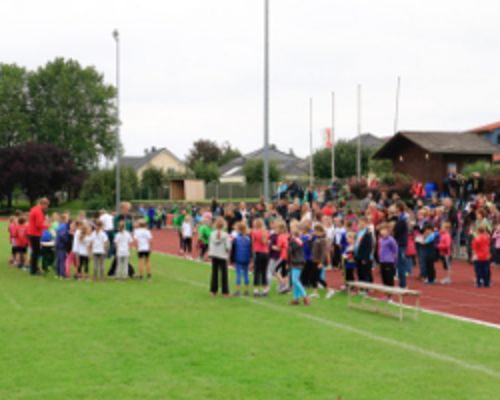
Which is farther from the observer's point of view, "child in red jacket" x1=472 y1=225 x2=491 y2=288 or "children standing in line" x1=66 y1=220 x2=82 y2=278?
"children standing in line" x1=66 y1=220 x2=82 y2=278

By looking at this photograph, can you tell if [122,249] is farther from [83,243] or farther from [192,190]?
[192,190]

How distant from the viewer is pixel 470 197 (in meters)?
30.1

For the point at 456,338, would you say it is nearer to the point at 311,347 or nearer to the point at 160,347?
the point at 311,347

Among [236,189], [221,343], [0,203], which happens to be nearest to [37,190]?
[0,203]

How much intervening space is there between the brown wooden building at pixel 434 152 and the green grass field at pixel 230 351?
32.3 metres

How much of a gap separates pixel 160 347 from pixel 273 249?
23.5ft

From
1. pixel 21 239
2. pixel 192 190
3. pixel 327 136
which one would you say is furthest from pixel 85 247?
pixel 327 136

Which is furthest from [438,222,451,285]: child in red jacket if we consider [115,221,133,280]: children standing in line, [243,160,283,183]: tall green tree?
[243,160,283,183]: tall green tree

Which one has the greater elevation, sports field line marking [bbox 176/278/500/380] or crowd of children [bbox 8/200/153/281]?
crowd of children [bbox 8/200/153/281]

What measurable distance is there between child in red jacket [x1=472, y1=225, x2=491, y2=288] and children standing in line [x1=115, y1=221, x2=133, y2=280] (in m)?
8.92

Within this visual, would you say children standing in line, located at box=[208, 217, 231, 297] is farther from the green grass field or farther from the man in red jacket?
the man in red jacket

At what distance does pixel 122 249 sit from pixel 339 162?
56744 mm

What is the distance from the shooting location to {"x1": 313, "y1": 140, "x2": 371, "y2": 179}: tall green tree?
74.0 metres

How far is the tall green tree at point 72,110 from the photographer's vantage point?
285 feet
